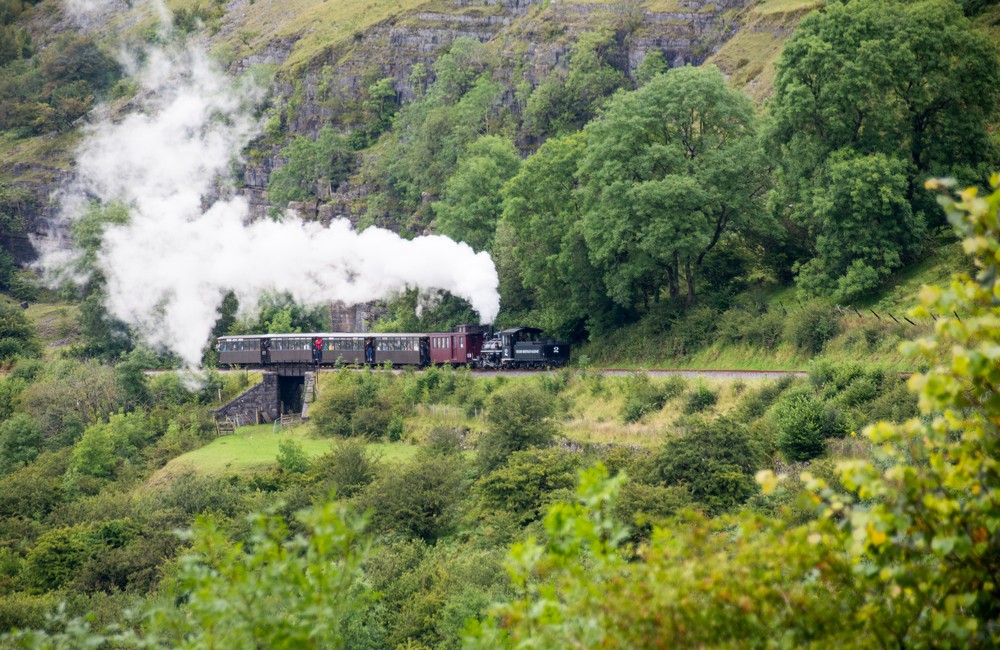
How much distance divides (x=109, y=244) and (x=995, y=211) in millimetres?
92689

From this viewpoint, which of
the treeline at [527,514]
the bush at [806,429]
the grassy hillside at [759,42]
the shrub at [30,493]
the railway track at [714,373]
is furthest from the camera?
the grassy hillside at [759,42]

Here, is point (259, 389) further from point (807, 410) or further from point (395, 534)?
point (807, 410)

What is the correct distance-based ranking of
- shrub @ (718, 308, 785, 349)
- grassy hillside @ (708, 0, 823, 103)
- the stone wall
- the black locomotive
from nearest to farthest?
shrub @ (718, 308, 785, 349) < the black locomotive < the stone wall < grassy hillside @ (708, 0, 823, 103)

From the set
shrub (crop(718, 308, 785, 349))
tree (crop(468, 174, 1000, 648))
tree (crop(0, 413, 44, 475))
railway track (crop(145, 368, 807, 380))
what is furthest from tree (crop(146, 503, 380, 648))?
tree (crop(0, 413, 44, 475))

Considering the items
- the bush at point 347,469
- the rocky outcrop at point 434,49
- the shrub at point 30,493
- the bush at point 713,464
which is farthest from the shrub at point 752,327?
the rocky outcrop at point 434,49

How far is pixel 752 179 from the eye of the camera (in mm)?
52906

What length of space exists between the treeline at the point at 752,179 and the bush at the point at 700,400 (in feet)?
24.8

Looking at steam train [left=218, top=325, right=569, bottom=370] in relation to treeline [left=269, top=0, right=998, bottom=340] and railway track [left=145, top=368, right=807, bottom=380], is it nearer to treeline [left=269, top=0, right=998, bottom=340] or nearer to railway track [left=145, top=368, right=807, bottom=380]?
treeline [left=269, top=0, right=998, bottom=340]

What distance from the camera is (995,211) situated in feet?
29.4

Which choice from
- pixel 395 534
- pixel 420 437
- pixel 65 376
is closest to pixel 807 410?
pixel 395 534

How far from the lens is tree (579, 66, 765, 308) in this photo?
51.2 m

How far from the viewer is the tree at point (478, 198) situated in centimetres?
7269

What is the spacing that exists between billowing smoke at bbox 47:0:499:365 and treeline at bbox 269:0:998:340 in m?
5.75

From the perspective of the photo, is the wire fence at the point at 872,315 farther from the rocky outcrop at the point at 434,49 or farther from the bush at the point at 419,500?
the rocky outcrop at the point at 434,49
